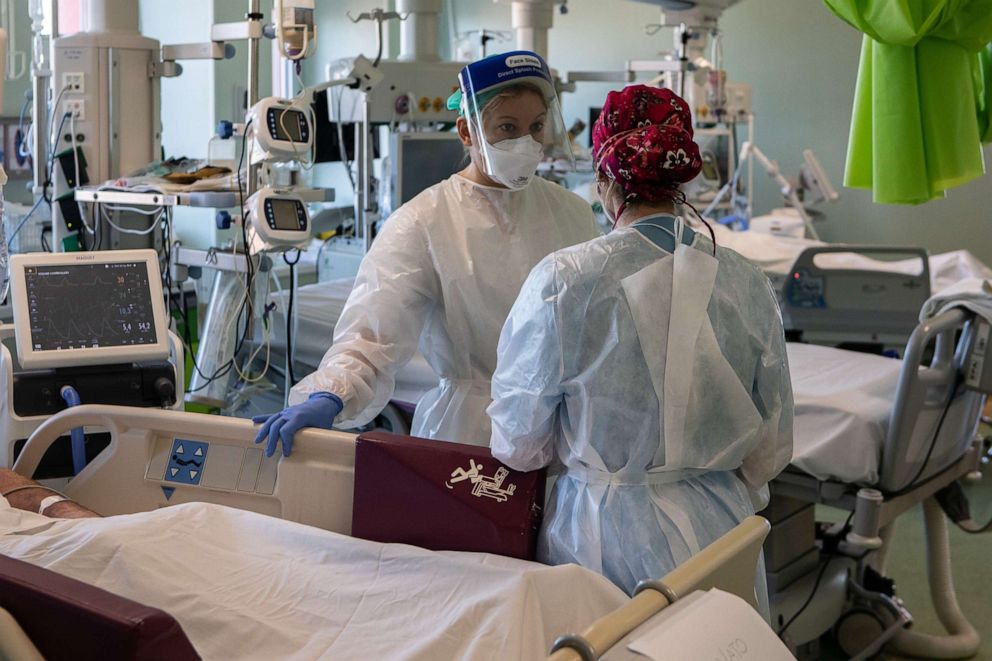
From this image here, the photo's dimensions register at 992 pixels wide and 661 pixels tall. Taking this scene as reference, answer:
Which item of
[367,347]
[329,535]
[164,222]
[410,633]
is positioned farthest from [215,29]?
[410,633]

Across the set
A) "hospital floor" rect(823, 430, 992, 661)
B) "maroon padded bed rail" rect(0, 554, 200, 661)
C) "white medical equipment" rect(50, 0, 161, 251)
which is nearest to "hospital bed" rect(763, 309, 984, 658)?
"hospital floor" rect(823, 430, 992, 661)

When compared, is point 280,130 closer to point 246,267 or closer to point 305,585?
point 246,267

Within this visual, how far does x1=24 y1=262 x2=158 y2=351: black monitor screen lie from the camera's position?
249cm

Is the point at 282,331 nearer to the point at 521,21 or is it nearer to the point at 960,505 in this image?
the point at 960,505

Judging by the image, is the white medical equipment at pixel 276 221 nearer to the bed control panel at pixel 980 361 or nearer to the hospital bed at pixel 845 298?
the hospital bed at pixel 845 298

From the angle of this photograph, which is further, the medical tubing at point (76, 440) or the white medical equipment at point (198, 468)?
the medical tubing at point (76, 440)

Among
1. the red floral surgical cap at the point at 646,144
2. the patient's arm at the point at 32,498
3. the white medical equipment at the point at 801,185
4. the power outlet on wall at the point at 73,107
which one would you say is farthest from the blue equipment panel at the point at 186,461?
the white medical equipment at the point at 801,185

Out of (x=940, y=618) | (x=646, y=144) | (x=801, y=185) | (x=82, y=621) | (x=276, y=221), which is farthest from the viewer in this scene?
(x=801, y=185)

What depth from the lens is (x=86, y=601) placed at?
51.5 inches

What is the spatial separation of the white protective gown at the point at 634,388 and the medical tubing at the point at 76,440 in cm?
108

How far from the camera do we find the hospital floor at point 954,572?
11.6 feet

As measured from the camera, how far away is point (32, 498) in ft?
7.16

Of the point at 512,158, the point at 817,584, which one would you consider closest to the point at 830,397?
the point at 817,584

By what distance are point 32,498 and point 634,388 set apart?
49.2 inches
